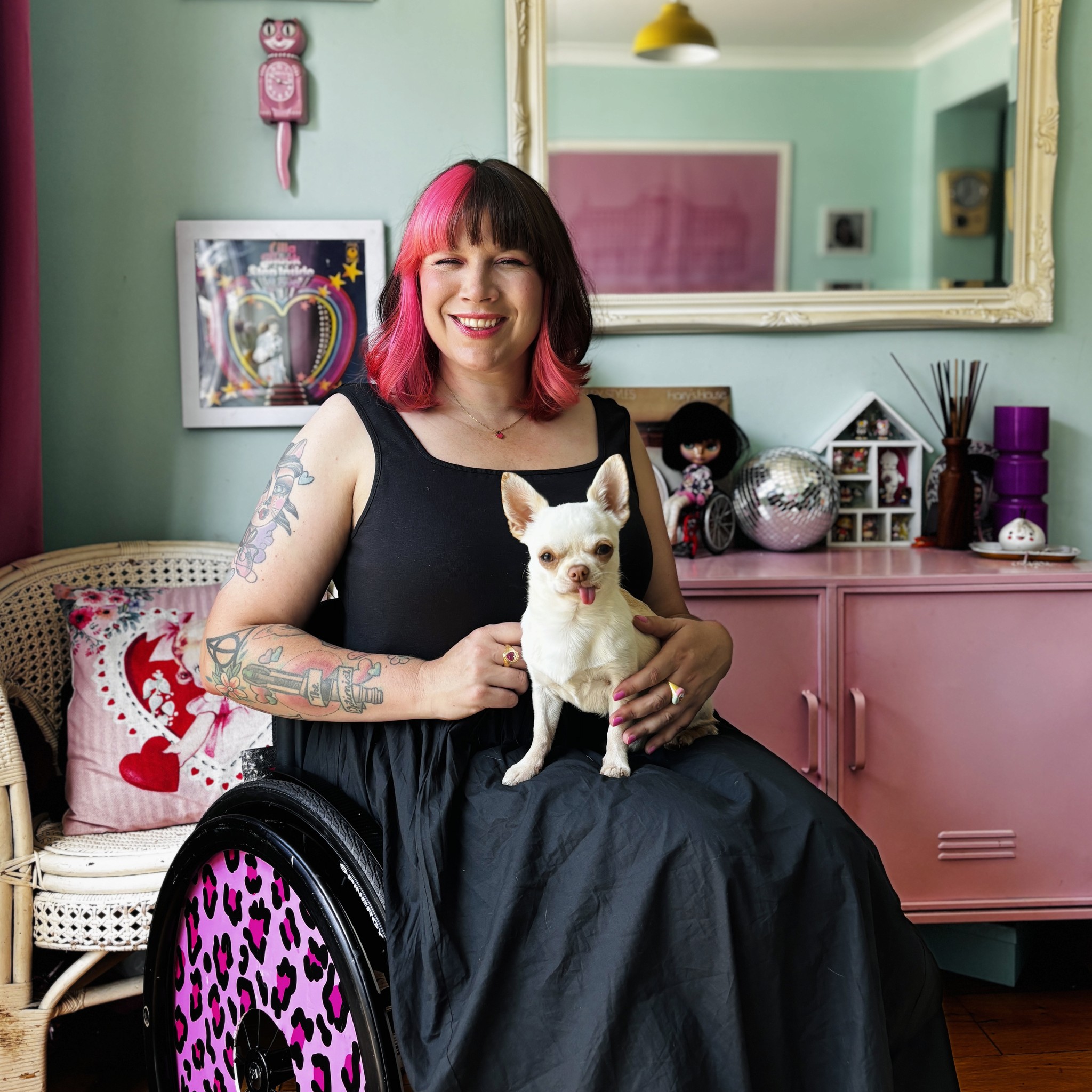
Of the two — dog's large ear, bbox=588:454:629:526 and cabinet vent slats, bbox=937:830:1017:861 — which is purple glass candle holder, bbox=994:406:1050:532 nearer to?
cabinet vent slats, bbox=937:830:1017:861

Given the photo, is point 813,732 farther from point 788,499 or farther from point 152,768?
point 152,768

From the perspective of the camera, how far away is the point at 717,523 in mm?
2053

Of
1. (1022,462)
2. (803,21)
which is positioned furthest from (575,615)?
(803,21)

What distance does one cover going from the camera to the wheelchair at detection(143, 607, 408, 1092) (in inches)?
35.4

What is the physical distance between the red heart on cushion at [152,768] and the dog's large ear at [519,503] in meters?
0.98

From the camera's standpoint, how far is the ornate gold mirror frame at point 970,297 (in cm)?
211

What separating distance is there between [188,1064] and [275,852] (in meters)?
0.44

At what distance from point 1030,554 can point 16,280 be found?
207 centimetres

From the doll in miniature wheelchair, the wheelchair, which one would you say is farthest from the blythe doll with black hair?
the wheelchair

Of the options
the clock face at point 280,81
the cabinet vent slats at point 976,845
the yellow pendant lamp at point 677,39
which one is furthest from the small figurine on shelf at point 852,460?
the clock face at point 280,81

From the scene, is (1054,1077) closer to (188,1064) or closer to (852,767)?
(852,767)

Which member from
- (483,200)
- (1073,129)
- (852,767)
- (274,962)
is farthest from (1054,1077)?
(1073,129)

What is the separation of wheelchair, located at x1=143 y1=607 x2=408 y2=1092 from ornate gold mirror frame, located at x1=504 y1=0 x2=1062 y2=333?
4.37 ft

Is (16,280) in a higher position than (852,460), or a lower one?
higher
